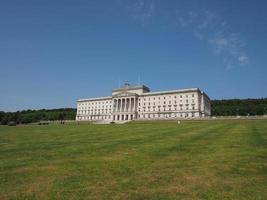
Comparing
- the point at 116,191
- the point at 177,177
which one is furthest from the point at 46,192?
the point at 177,177

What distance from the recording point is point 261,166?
12930 mm

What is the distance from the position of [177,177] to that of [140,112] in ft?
488

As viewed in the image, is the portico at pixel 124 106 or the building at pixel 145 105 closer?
the building at pixel 145 105

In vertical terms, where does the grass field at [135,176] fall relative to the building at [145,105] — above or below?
below

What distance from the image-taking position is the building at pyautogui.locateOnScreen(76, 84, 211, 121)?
463ft

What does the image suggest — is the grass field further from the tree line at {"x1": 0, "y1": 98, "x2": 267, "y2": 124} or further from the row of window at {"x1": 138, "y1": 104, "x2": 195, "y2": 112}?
the row of window at {"x1": 138, "y1": 104, "x2": 195, "y2": 112}

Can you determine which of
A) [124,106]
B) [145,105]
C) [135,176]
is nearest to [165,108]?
[145,105]

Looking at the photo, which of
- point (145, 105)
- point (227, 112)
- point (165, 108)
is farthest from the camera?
point (145, 105)

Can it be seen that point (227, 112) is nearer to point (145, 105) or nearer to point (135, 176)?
point (145, 105)

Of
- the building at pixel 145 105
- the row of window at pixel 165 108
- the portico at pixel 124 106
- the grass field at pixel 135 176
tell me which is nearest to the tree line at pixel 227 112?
the building at pixel 145 105

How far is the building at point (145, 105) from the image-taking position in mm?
141125

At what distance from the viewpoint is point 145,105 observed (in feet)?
517

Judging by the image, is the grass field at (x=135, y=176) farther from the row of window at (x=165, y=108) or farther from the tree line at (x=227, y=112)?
the row of window at (x=165, y=108)

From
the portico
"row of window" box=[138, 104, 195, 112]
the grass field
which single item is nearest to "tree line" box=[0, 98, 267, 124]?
"row of window" box=[138, 104, 195, 112]
